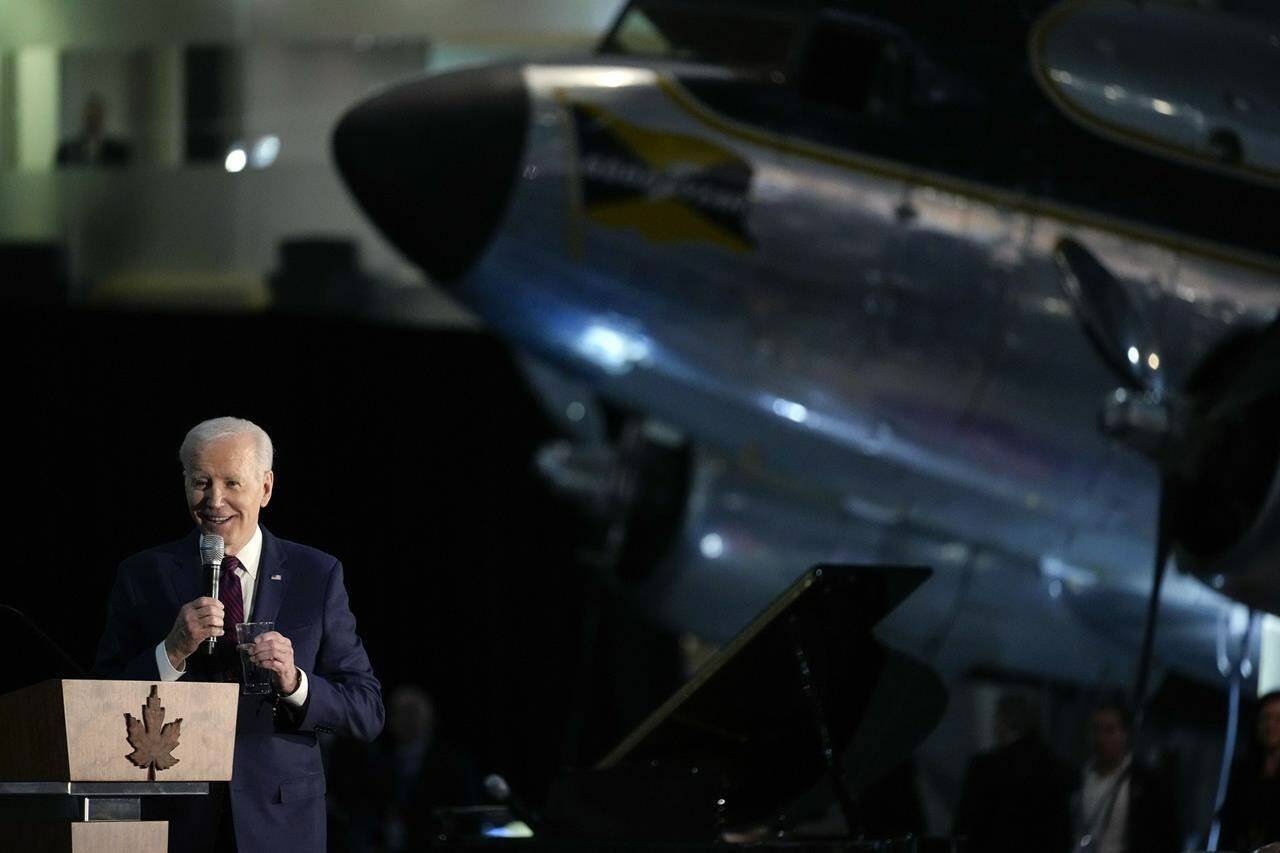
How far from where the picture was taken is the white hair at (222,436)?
310 centimetres

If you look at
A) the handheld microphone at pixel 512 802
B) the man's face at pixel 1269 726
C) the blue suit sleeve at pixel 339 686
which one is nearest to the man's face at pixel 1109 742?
the man's face at pixel 1269 726

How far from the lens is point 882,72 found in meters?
8.77

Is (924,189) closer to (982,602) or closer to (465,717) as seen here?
(982,602)

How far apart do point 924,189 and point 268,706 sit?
19.2 ft

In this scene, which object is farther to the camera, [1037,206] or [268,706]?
[1037,206]

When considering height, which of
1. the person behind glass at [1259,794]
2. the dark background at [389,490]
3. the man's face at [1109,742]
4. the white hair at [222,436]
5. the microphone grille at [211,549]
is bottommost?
the dark background at [389,490]

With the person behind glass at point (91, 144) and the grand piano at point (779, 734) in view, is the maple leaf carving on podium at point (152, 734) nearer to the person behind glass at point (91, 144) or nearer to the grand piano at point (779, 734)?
the grand piano at point (779, 734)

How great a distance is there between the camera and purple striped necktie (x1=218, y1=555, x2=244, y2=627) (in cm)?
316

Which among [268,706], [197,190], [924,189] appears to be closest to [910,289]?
[924,189]

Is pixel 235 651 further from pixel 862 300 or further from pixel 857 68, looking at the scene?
pixel 857 68

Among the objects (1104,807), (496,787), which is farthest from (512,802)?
(1104,807)

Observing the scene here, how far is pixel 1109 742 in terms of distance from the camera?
723cm

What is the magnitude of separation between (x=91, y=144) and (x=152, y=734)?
11.7m

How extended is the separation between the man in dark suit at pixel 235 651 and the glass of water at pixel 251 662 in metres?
0.02
